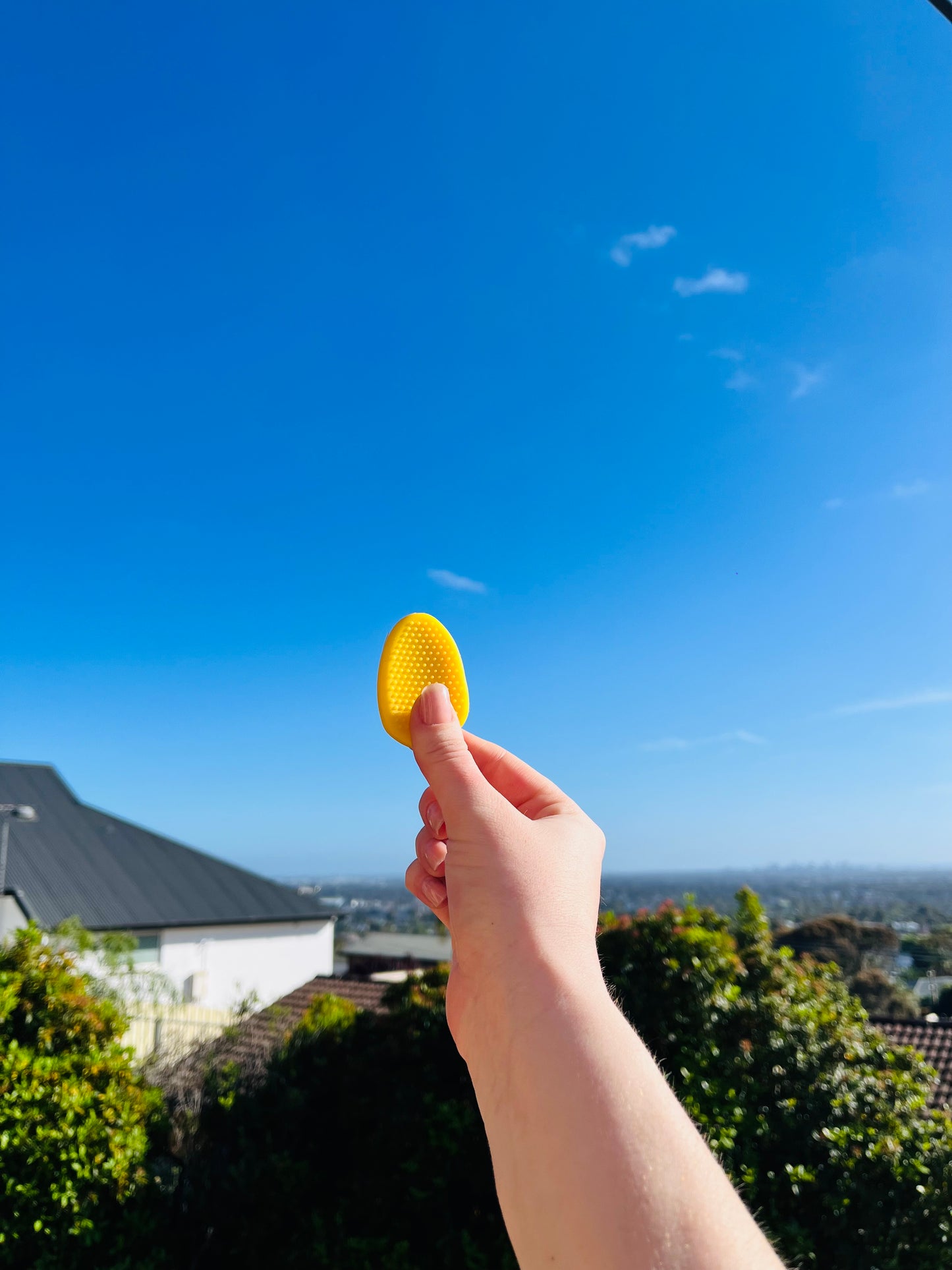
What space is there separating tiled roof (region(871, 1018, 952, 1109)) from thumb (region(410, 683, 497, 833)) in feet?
29.9

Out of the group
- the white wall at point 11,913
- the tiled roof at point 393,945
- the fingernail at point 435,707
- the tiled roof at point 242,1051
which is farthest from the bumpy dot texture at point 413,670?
the tiled roof at point 393,945

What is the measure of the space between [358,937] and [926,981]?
33.0m

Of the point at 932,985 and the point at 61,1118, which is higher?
the point at 61,1118

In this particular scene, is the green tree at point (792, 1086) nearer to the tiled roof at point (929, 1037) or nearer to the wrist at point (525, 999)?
the tiled roof at point (929, 1037)

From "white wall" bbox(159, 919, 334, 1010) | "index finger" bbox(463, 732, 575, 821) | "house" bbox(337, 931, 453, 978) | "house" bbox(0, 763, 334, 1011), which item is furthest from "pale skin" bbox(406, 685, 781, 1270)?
"house" bbox(337, 931, 453, 978)

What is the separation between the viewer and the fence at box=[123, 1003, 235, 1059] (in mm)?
7898

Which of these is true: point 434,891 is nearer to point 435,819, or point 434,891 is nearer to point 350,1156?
point 435,819

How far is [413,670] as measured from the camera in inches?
89.8

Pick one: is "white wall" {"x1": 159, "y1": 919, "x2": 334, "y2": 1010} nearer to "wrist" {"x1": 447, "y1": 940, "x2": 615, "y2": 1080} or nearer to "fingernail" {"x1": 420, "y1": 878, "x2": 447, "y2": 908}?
"fingernail" {"x1": 420, "y1": 878, "x2": 447, "y2": 908}

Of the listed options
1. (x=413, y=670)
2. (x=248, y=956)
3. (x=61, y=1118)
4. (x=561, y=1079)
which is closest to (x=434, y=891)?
(x=561, y=1079)

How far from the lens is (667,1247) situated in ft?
2.44

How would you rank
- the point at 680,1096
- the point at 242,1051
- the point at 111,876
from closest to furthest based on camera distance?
the point at 680,1096, the point at 242,1051, the point at 111,876

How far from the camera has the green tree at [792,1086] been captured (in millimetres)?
4426

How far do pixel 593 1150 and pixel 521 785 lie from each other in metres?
0.86
